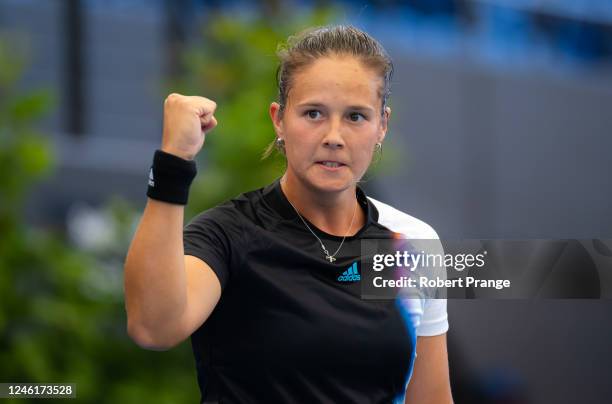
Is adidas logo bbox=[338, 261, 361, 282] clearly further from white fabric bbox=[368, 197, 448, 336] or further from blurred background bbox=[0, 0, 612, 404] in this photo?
blurred background bbox=[0, 0, 612, 404]

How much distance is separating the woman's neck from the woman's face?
0.06 metres

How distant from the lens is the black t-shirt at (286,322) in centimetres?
198

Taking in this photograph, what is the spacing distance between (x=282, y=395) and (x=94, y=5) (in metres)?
8.24

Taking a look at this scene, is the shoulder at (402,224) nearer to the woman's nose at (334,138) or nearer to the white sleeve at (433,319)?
the white sleeve at (433,319)

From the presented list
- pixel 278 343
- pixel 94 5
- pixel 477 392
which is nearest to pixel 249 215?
pixel 278 343

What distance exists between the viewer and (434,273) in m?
2.31

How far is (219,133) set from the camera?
5.73 meters

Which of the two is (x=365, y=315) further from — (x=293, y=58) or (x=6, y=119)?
(x=6, y=119)

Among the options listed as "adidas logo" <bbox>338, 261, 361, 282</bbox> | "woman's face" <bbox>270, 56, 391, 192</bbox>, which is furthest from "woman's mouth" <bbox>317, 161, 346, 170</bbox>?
"adidas logo" <bbox>338, 261, 361, 282</bbox>

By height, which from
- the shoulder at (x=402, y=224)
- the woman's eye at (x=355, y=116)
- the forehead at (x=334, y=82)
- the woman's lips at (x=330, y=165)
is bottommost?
the shoulder at (x=402, y=224)

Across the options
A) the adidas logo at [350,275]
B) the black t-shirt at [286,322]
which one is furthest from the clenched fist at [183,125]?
the adidas logo at [350,275]

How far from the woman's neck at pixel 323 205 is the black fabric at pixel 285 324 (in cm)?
4

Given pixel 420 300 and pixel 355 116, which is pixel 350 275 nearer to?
pixel 420 300

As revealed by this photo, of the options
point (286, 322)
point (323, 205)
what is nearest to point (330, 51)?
point (323, 205)
